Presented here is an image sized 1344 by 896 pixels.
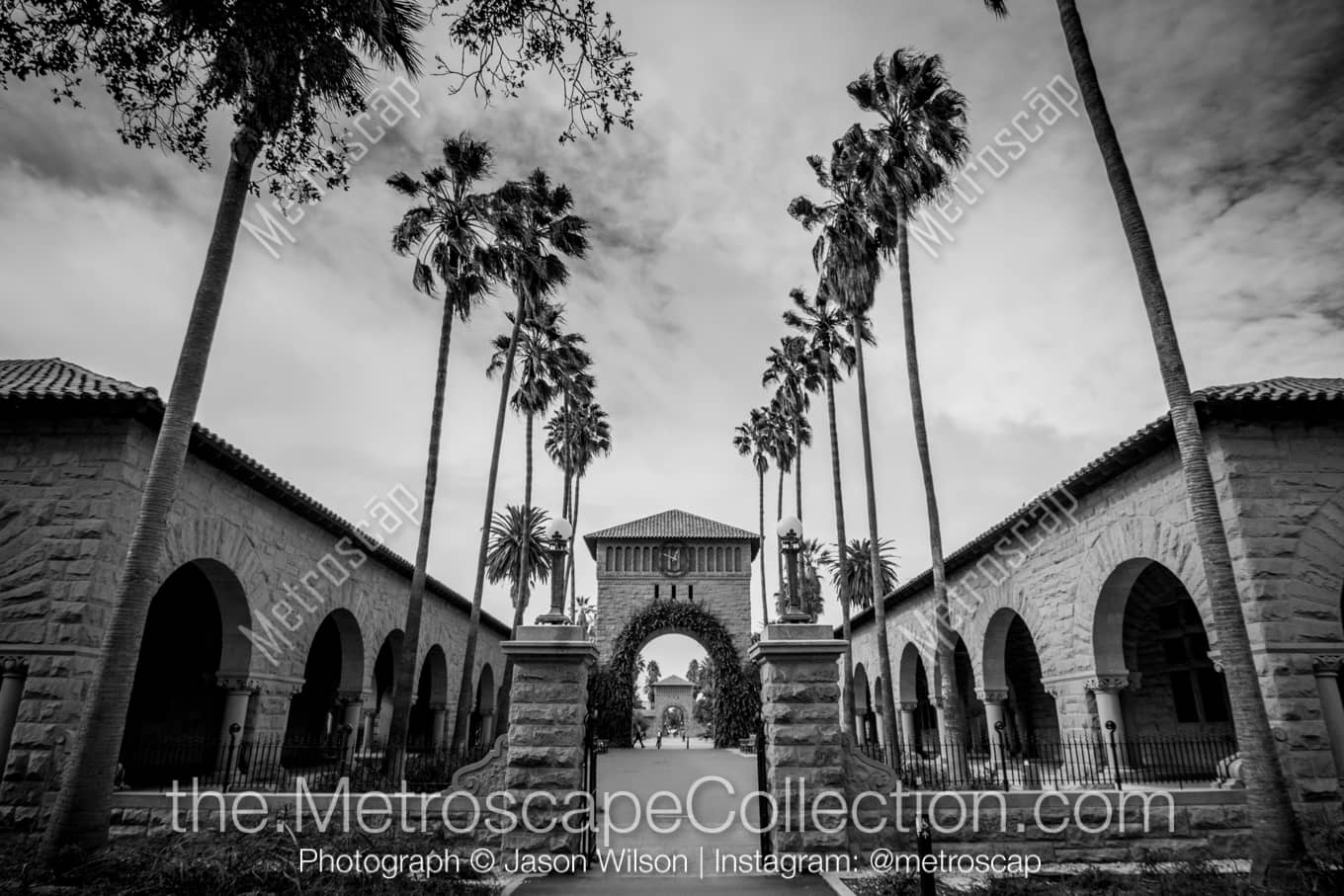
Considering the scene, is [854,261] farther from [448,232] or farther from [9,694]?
[9,694]

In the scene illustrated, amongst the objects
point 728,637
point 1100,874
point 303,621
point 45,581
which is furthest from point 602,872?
point 728,637

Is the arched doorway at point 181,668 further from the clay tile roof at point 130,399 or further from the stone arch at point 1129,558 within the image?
the stone arch at point 1129,558

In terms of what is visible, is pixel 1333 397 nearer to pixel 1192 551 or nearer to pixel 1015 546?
pixel 1192 551

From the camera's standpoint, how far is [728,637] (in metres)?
32.8

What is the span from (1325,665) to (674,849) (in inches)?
350

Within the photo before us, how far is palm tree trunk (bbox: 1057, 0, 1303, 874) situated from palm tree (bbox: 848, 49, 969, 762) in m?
6.24

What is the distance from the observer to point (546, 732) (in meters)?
8.08

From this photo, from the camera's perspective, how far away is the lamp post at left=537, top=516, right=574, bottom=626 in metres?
8.70

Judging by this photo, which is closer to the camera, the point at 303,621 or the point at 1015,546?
the point at 303,621

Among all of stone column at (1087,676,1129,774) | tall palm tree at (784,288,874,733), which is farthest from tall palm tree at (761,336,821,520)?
stone column at (1087,676,1129,774)

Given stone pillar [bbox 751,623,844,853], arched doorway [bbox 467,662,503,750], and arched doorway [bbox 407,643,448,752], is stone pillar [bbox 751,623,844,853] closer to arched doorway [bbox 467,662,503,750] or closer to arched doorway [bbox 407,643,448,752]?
arched doorway [bbox 407,643,448,752]

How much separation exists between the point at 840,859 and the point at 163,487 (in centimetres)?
861

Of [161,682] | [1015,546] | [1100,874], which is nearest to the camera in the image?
[1100,874]

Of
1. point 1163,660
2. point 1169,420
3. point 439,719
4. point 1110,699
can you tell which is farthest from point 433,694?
point 1169,420
